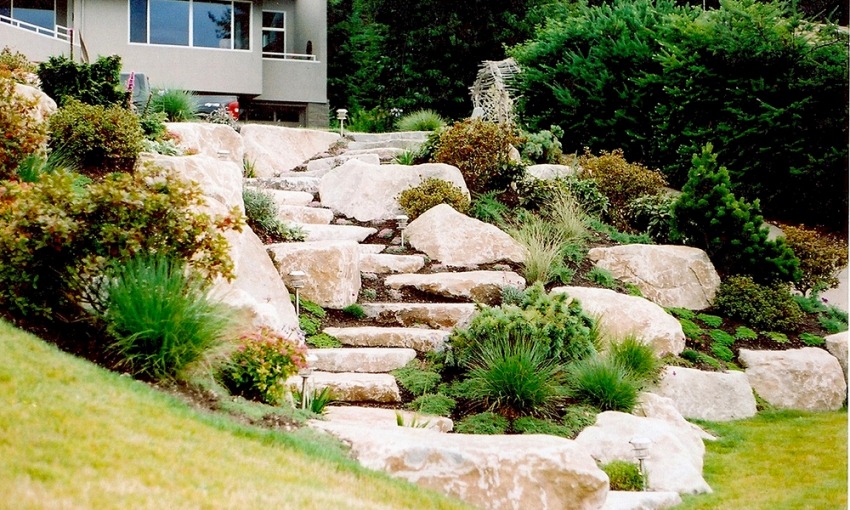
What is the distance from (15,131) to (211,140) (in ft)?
17.7

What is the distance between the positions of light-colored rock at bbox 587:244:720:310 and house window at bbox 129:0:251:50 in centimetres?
1708

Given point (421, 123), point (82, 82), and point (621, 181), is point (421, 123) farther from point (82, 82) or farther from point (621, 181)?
point (82, 82)

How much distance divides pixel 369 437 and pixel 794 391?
5851 millimetres

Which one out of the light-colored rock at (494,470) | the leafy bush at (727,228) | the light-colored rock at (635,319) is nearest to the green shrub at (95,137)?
the light-colored rock at (635,319)

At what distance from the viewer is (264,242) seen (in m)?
10.3

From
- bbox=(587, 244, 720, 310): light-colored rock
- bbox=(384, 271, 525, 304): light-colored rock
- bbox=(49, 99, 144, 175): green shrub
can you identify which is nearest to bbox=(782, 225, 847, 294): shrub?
bbox=(587, 244, 720, 310): light-colored rock

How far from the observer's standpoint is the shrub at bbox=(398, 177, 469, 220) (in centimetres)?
1209

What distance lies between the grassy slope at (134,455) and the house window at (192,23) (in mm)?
20705

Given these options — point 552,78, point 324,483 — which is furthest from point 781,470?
point 552,78

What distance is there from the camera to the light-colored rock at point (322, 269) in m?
9.44

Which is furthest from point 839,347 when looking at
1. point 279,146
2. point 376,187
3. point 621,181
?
point 279,146

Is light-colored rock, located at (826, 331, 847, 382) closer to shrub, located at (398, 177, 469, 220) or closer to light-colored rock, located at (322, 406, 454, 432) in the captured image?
shrub, located at (398, 177, 469, 220)

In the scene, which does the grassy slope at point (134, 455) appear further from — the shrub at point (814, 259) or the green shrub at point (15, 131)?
the shrub at point (814, 259)

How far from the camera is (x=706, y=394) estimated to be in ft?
29.9
